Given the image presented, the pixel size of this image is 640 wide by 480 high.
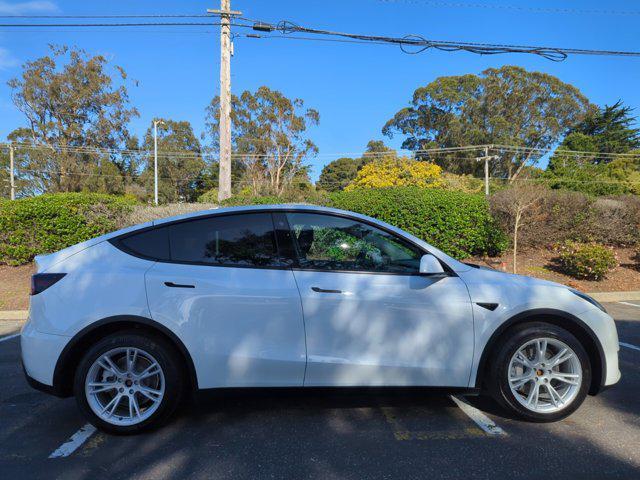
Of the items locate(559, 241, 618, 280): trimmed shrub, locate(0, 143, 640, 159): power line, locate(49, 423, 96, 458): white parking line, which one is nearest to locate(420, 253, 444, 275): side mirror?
locate(49, 423, 96, 458): white parking line

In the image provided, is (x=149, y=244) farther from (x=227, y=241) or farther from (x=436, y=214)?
(x=436, y=214)

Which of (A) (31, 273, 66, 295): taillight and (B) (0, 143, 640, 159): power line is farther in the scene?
(B) (0, 143, 640, 159): power line

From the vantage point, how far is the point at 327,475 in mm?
2650

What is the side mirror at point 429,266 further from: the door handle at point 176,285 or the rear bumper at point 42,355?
the rear bumper at point 42,355

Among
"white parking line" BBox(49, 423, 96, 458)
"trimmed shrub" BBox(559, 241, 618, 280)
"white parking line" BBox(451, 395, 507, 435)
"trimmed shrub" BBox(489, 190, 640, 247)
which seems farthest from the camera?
"trimmed shrub" BBox(489, 190, 640, 247)

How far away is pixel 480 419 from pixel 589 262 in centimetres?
827

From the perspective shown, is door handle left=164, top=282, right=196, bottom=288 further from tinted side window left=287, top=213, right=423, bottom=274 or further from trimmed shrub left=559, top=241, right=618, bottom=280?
trimmed shrub left=559, top=241, right=618, bottom=280

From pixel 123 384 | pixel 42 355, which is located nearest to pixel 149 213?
pixel 42 355

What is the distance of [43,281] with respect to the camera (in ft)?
10.3

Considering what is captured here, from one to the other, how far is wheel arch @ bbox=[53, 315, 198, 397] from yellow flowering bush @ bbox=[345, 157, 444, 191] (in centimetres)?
1707

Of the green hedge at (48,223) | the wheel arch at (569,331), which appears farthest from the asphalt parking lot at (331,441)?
the green hedge at (48,223)

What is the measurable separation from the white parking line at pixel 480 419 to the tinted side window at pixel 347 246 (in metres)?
1.26

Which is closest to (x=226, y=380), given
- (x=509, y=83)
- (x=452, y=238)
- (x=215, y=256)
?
(x=215, y=256)

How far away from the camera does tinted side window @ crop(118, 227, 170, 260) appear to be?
3.25 m
